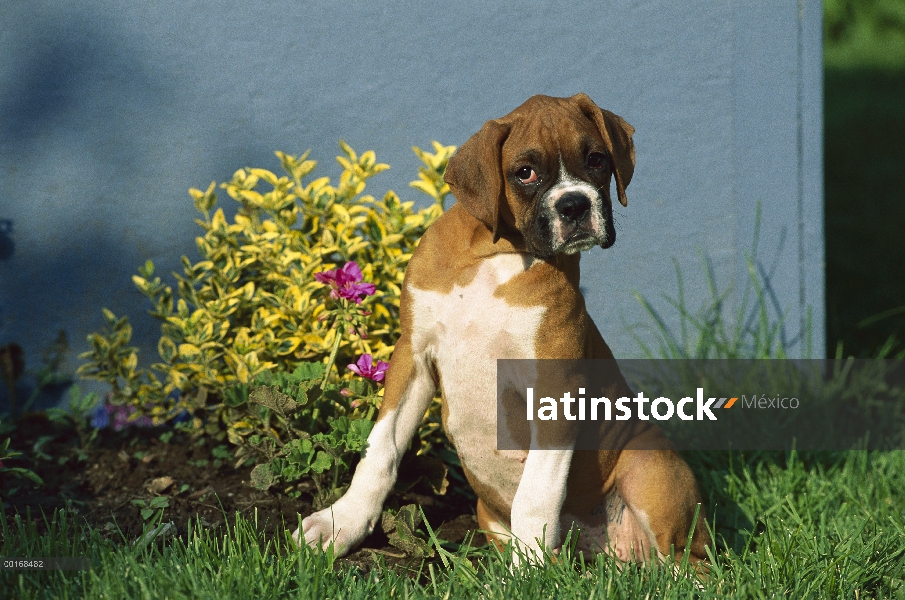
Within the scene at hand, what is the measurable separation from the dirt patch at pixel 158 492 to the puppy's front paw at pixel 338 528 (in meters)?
0.09

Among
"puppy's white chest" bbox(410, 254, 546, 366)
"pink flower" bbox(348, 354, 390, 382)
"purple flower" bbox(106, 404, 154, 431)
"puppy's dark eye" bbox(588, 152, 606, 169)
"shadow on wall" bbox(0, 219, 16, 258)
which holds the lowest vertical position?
"purple flower" bbox(106, 404, 154, 431)

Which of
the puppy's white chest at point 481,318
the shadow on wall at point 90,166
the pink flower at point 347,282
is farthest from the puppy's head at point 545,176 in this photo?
the shadow on wall at point 90,166

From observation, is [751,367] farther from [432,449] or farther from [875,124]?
[875,124]

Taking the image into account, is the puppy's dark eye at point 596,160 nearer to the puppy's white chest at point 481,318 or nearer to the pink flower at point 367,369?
the puppy's white chest at point 481,318

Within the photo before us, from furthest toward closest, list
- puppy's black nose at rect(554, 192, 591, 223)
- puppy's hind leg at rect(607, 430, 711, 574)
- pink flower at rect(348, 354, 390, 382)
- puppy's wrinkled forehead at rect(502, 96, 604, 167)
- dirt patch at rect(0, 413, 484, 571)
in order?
pink flower at rect(348, 354, 390, 382) < dirt patch at rect(0, 413, 484, 571) < puppy's hind leg at rect(607, 430, 711, 574) < puppy's wrinkled forehead at rect(502, 96, 604, 167) < puppy's black nose at rect(554, 192, 591, 223)

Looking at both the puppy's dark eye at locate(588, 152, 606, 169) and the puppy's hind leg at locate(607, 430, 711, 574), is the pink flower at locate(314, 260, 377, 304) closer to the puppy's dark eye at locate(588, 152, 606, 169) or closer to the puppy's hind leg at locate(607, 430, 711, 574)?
the puppy's dark eye at locate(588, 152, 606, 169)

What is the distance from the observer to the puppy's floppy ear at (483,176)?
279 centimetres

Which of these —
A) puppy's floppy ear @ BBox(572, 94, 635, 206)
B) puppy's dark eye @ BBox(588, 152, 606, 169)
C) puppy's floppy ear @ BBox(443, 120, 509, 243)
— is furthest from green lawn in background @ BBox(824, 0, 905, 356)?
puppy's floppy ear @ BBox(443, 120, 509, 243)

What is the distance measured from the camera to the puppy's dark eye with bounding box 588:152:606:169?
2846 mm

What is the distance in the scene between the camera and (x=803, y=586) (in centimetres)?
277

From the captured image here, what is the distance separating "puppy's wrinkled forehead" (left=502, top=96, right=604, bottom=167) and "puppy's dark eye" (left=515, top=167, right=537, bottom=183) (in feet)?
0.09

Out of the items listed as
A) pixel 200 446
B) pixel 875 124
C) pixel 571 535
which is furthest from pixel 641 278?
pixel 875 124

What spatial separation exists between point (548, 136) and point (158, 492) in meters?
1.97

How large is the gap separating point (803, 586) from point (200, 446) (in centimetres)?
242
